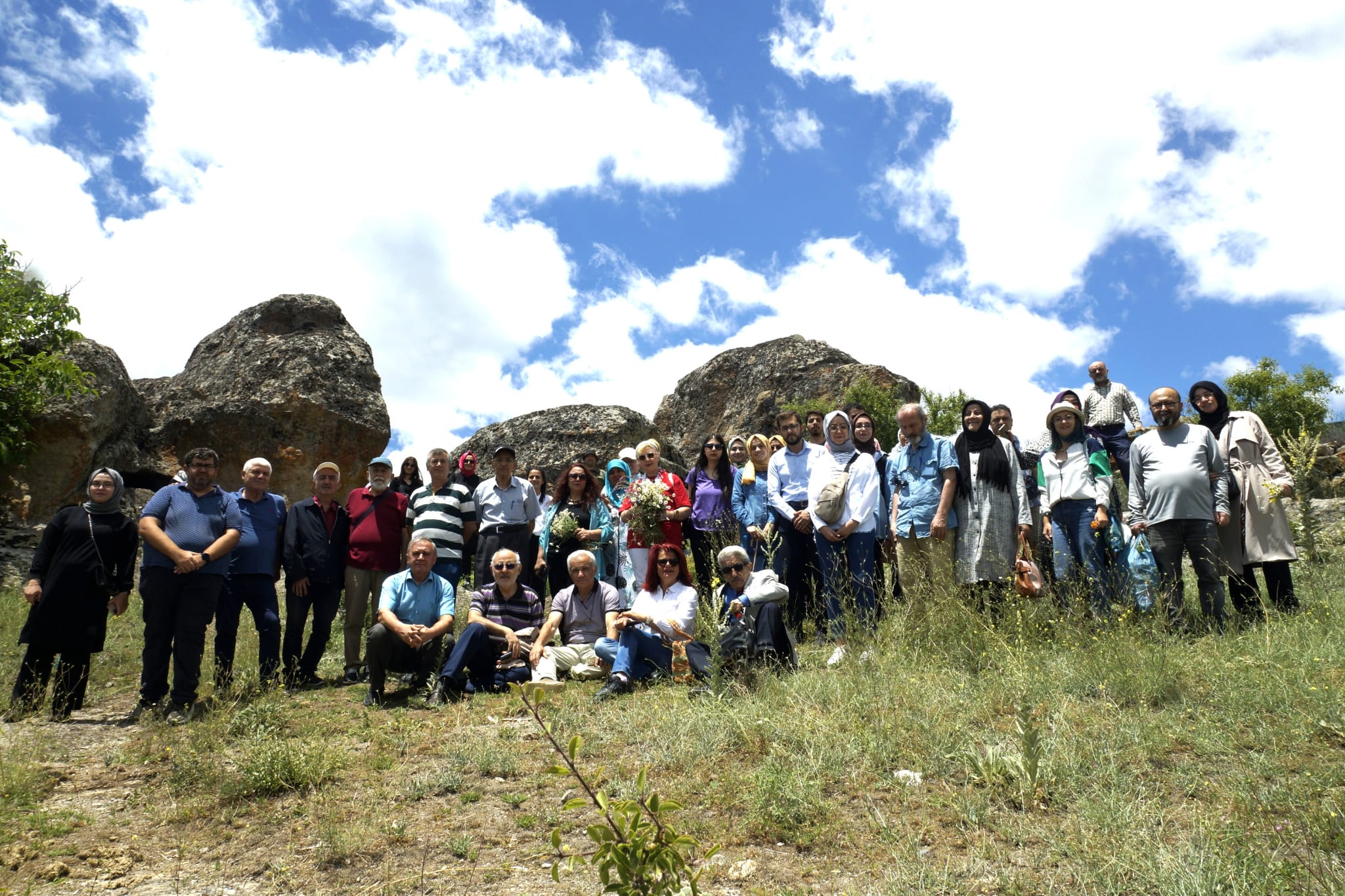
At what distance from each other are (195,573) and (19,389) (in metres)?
8.43

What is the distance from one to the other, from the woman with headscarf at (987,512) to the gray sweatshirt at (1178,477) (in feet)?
2.60

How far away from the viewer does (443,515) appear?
7.56 m

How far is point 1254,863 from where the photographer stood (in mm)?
2691

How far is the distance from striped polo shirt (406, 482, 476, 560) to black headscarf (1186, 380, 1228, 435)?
6.18 meters

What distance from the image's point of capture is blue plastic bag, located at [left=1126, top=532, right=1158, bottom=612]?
5.90 meters

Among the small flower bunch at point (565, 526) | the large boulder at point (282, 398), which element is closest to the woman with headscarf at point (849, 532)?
the small flower bunch at point (565, 526)

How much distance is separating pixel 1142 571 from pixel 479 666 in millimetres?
5048

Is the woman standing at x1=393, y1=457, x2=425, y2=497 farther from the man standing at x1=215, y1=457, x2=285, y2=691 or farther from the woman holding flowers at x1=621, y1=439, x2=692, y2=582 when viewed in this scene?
the woman holding flowers at x1=621, y1=439, x2=692, y2=582

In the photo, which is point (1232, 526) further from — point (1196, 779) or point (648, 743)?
point (648, 743)

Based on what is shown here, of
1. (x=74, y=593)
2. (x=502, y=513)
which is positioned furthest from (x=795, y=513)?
(x=74, y=593)

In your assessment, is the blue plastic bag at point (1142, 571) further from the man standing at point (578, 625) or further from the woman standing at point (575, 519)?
the woman standing at point (575, 519)

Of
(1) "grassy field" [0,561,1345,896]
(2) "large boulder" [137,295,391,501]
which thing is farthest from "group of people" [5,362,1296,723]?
(2) "large boulder" [137,295,391,501]

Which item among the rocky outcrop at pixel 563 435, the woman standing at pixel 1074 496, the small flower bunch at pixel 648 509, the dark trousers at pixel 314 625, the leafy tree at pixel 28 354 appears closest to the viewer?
the woman standing at pixel 1074 496

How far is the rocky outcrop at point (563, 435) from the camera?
47.1ft
